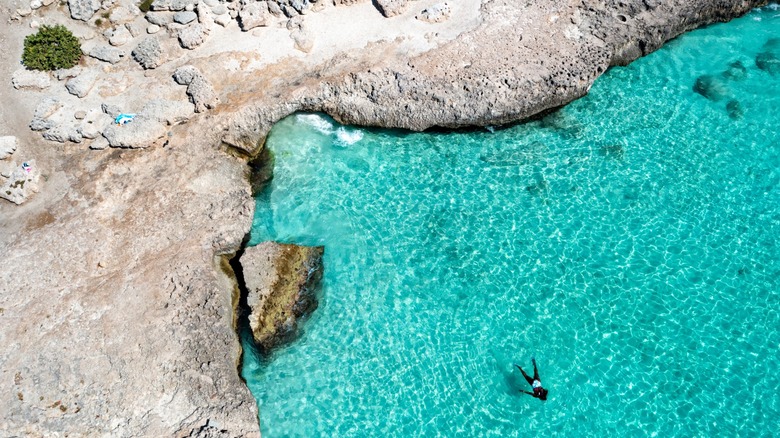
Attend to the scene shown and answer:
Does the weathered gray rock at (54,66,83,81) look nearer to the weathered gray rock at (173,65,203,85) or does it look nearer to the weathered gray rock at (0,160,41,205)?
the weathered gray rock at (173,65,203,85)

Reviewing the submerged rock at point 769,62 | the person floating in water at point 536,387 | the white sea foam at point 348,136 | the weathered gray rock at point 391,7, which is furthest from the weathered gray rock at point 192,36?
the submerged rock at point 769,62

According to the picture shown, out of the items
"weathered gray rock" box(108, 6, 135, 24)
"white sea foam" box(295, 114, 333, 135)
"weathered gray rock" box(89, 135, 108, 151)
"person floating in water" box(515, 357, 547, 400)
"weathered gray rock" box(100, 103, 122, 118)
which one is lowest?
"person floating in water" box(515, 357, 547, 400)

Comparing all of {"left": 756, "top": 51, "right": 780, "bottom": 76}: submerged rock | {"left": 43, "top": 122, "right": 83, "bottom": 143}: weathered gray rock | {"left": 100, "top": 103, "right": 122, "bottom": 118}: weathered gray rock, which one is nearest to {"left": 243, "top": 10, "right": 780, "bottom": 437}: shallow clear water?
{"left": 756, "top": 51, "right": 780, "bottom": 76}: submerged rock

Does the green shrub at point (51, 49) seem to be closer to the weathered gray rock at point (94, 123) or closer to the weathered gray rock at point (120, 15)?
the weathered gray rock at point (120, 15)

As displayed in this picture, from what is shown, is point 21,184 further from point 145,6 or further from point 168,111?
point 145,6

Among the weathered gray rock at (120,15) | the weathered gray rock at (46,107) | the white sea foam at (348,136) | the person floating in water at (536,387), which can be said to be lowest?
the person floating in water at (536,387)

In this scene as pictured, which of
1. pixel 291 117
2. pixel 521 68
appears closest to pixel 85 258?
pixel 291 117

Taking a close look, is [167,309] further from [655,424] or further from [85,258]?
[655,424]
